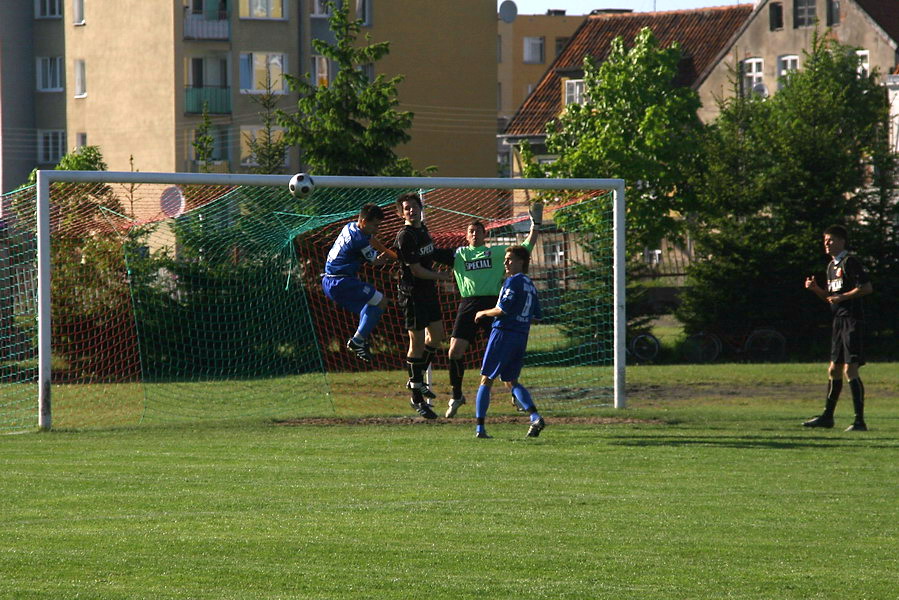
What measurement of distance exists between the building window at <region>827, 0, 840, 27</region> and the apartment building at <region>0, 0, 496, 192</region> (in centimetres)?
1391

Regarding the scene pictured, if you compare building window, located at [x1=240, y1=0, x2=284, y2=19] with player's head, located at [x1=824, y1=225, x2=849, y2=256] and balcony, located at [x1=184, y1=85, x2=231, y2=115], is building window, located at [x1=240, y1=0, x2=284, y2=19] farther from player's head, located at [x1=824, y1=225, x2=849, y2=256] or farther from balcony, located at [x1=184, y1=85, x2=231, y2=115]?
player's head, located at [x1=824, y1=225, x2=849, y2=256]

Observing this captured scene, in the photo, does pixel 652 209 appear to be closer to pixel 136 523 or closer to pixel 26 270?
pixel 26 270

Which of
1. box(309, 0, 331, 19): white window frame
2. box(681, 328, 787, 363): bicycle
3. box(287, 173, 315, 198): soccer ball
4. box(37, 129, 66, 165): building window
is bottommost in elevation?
box(681, 328, 787, 363): bicycle

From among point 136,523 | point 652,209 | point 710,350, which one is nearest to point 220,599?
point 136,523

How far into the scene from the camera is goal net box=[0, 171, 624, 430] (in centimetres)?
1753

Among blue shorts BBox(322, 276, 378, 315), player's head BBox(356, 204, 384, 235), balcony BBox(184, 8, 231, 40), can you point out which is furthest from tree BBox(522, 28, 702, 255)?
player's head BBox(356, 204, 384, 235)

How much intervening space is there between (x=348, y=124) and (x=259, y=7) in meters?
25.5

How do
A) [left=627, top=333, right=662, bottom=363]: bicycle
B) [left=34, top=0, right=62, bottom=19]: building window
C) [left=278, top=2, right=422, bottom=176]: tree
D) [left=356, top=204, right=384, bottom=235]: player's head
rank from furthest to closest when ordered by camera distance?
[left=34, top=0, right=62, bottom=19]: building window, [left=627, top=333, right=662, bottom=363]: bicycle, [left=278, top=2, right=422, bottom=176]: tree, [left=356, top=204, right=384, bottom=235]: player's head

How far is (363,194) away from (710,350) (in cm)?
1207

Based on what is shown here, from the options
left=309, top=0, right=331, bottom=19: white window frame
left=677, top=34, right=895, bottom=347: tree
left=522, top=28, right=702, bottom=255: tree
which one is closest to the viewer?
left=677, top=34, right=895, bottom=347: tree

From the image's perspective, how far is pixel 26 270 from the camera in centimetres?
1972

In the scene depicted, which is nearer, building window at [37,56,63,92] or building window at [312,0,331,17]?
building window at [312,0,331,17]

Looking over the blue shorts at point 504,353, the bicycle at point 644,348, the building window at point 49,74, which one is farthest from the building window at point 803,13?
the blue shorts at point 504,353

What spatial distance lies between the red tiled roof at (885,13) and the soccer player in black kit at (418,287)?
39.9 meters
